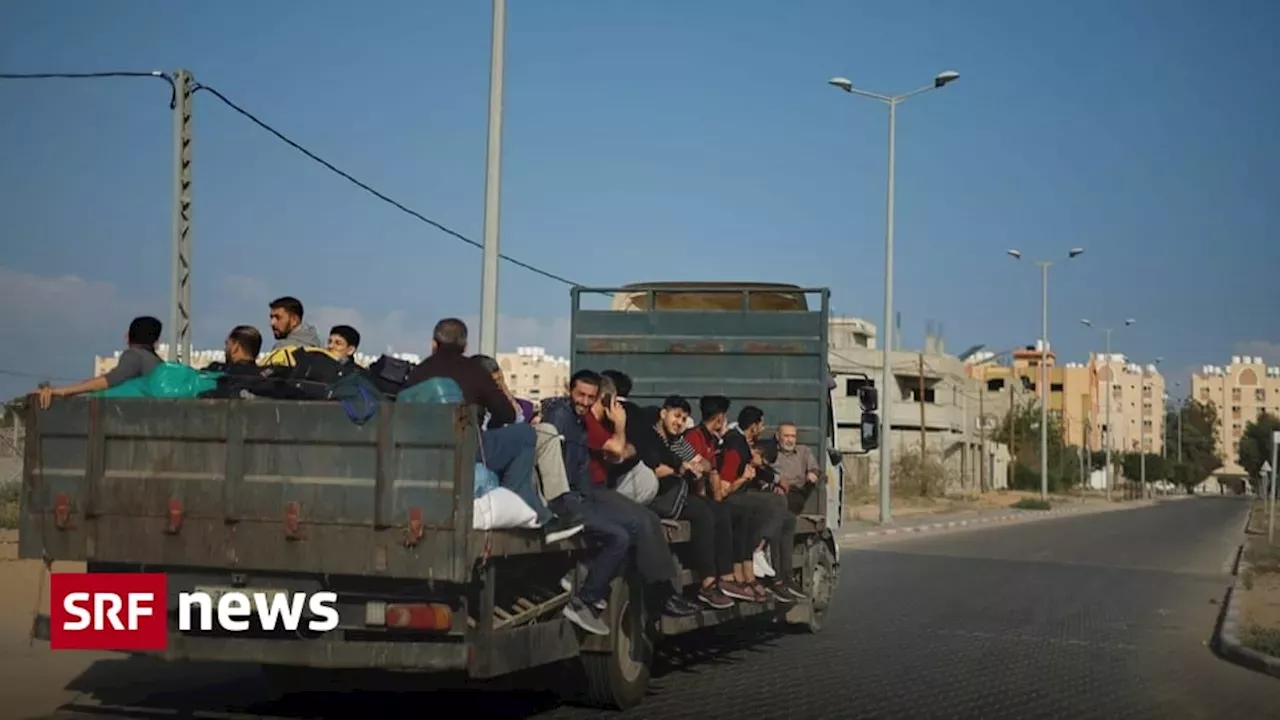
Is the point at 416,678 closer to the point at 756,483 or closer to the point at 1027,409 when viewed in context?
the point at 756,483

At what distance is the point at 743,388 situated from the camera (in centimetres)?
1377

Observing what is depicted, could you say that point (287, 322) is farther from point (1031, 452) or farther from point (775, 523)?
point (1031, 452)

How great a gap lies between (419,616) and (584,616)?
1467mm

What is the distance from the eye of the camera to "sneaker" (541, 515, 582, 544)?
8289 millimetres

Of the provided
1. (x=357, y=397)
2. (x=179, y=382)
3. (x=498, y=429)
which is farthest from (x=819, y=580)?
(x=357, y=397)

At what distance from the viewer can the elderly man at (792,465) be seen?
43.1 ft

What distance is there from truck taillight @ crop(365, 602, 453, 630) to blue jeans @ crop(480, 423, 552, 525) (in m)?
0.78

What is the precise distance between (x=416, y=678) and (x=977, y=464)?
10008cm

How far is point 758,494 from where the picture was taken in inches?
484

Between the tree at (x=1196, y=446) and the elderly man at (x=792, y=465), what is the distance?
13623cm

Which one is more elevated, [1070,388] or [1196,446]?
[1070,388]

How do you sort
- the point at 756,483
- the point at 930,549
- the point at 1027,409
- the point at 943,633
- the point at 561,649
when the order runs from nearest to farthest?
the point at 561,649 < the point at 756,483 < the point at 943,633 < the point at 930,549 < the point at 1027,409

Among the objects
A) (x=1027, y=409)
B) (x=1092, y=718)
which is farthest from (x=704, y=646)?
(x=1027, y=409)

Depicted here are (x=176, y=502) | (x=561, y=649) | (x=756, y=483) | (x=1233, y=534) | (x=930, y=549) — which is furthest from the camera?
(x=1233, y=534)
